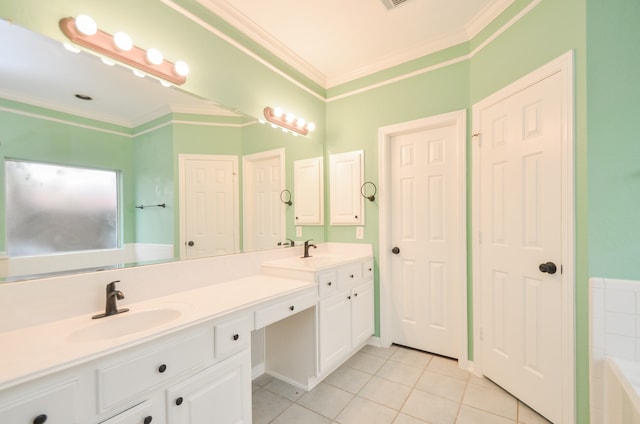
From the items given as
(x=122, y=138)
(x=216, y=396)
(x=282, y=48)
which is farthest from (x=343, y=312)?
(x=282, y=48)

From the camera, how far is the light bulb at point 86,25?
1176 mm

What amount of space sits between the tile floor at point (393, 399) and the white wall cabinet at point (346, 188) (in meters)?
1.30

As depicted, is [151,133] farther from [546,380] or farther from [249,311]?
[546,380]

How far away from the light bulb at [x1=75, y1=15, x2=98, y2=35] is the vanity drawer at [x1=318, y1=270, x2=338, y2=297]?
1760mm

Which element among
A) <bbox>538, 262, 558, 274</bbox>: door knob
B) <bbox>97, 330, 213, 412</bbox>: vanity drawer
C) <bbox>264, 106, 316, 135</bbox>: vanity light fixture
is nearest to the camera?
<bbox>97, 330, 213, 412</bbox>: vanity drawer

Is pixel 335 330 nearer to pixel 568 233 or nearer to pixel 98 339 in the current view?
pixel 98 339

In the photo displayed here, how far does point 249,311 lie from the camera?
4.50 feet

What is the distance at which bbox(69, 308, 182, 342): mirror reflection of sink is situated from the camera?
42.9 inches

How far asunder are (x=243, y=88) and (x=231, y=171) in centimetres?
65

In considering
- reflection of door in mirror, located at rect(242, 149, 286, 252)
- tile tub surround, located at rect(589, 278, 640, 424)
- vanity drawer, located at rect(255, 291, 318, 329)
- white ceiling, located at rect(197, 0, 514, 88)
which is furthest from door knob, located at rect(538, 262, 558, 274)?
reflection of door in mirror, located at rect(242, 149, 286, 252)

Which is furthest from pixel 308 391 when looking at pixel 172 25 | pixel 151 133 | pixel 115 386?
pixel 172 25

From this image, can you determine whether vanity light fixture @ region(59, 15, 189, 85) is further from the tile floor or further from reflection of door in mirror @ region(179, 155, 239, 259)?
the tile floor

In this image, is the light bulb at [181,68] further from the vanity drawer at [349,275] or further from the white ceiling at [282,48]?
the vanity drawer at [349,275]

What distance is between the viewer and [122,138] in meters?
1.42
